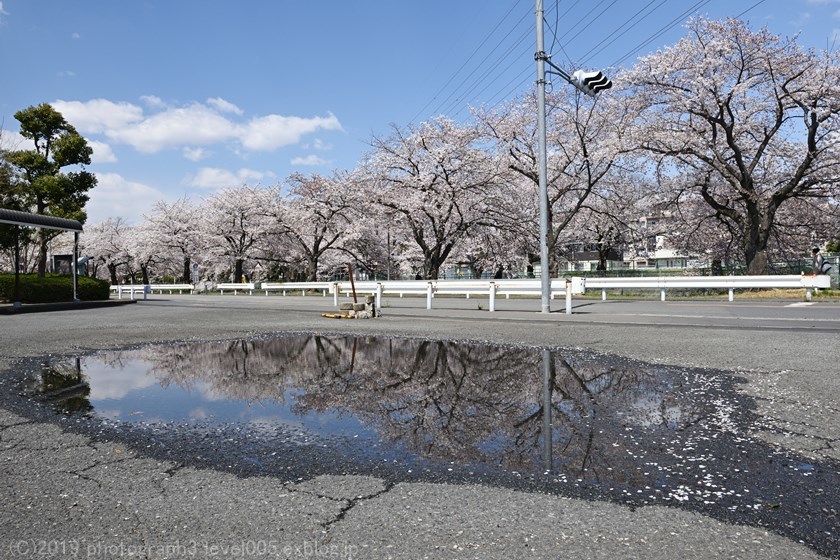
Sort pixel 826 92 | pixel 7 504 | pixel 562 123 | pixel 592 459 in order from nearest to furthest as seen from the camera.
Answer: pixel 7 504, pixel 592 459, pixel 826 92, pixel 562 123

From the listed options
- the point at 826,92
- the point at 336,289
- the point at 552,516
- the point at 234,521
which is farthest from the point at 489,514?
the point at 826,92

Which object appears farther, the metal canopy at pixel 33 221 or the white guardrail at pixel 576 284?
the metal canopy at pixel 33 221

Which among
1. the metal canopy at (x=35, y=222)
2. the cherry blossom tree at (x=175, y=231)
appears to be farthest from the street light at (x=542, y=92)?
the cherry blossom tree at (x=175, y=231)

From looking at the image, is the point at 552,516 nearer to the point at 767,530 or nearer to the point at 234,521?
the point at 767,530

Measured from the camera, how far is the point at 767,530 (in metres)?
2.32

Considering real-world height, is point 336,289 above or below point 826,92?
below

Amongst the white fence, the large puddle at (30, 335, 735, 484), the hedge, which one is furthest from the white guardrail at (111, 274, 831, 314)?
the hedge

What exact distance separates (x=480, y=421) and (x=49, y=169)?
1323 inches

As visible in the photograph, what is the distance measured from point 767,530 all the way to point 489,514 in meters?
1.25

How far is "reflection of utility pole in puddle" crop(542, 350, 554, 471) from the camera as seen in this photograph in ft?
10.8

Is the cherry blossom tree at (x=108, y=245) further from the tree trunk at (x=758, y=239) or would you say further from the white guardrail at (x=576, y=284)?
the tree trunk at (x=758, y=239)

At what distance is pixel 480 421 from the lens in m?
4.11

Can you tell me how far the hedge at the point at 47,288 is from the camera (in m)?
19.9

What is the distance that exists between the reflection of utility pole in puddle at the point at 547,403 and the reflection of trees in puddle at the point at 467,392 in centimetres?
1
